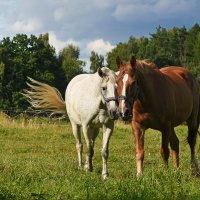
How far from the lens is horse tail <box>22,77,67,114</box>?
11680 mm

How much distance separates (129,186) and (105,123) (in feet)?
9.04

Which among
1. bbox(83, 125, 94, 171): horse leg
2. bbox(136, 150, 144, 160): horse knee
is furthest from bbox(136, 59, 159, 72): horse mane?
bbox(83, 125, 94, 171): horse leg

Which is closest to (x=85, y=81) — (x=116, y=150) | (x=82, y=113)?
(x=82, y=113)

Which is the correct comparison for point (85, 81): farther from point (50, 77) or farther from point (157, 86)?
point (50, 77)

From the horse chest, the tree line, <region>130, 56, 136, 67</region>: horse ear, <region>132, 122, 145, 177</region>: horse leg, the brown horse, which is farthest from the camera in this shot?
the tree line

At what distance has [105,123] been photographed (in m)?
8.34

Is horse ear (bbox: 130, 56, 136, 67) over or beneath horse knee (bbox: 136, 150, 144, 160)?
over

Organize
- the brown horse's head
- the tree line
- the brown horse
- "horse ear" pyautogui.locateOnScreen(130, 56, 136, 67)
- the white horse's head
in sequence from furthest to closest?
1. the tree line
2. the white horse's head
3. "horse ear" pyautogui.locateOnScreen(130, 56, 136, 67)
4. the brown horse
5. the brown horse's head

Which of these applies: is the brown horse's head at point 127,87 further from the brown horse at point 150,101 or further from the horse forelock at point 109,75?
the horse forelock at point 109,75

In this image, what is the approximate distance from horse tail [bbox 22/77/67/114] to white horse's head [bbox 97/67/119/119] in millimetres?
3701

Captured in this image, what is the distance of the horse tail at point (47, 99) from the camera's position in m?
11.7

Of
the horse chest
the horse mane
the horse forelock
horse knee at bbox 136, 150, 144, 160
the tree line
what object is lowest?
horse knee at bbox 136, 150, 144, 160

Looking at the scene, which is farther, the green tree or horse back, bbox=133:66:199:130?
the green tree

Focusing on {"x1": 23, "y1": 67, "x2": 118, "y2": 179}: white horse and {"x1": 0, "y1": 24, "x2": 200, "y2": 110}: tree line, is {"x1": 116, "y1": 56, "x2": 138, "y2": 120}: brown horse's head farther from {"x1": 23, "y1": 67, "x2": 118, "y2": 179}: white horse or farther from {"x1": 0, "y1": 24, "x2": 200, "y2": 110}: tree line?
{"x1": 0, "y1": 24, "x2": 200, "y2": 110}: tree line
